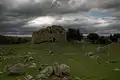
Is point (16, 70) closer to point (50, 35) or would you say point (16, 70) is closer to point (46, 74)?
point (46, 74)

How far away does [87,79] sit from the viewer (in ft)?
78.4

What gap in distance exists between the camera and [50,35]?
81.1m

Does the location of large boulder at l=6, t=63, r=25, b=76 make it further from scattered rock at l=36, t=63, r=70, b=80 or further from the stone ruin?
the stone ruin

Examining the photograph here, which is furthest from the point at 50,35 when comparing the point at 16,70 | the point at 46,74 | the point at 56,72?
the point at 46,74

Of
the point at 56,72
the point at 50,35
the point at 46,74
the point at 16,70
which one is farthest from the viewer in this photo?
the point at 50,35

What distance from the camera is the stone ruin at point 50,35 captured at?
259ft

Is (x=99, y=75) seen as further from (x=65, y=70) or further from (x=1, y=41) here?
(x=1, y=41)

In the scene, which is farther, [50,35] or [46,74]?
[50,35]

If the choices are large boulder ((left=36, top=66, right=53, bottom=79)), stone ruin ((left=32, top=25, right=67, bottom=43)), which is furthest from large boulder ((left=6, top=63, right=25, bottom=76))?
stone ruin ((left=32, top=25, right=67, bottom=43))

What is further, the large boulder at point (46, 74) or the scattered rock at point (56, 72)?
the scattered rock at point (56, 72)

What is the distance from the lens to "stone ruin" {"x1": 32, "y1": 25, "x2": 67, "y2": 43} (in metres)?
78.9

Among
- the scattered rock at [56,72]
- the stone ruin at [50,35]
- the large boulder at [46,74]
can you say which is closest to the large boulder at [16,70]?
the scattered rock at [56,72]

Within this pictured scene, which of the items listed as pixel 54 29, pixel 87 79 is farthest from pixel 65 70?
pixel 54 29

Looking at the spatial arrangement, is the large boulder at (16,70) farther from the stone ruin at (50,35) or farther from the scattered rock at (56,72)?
the stone ruin at (50,35)
